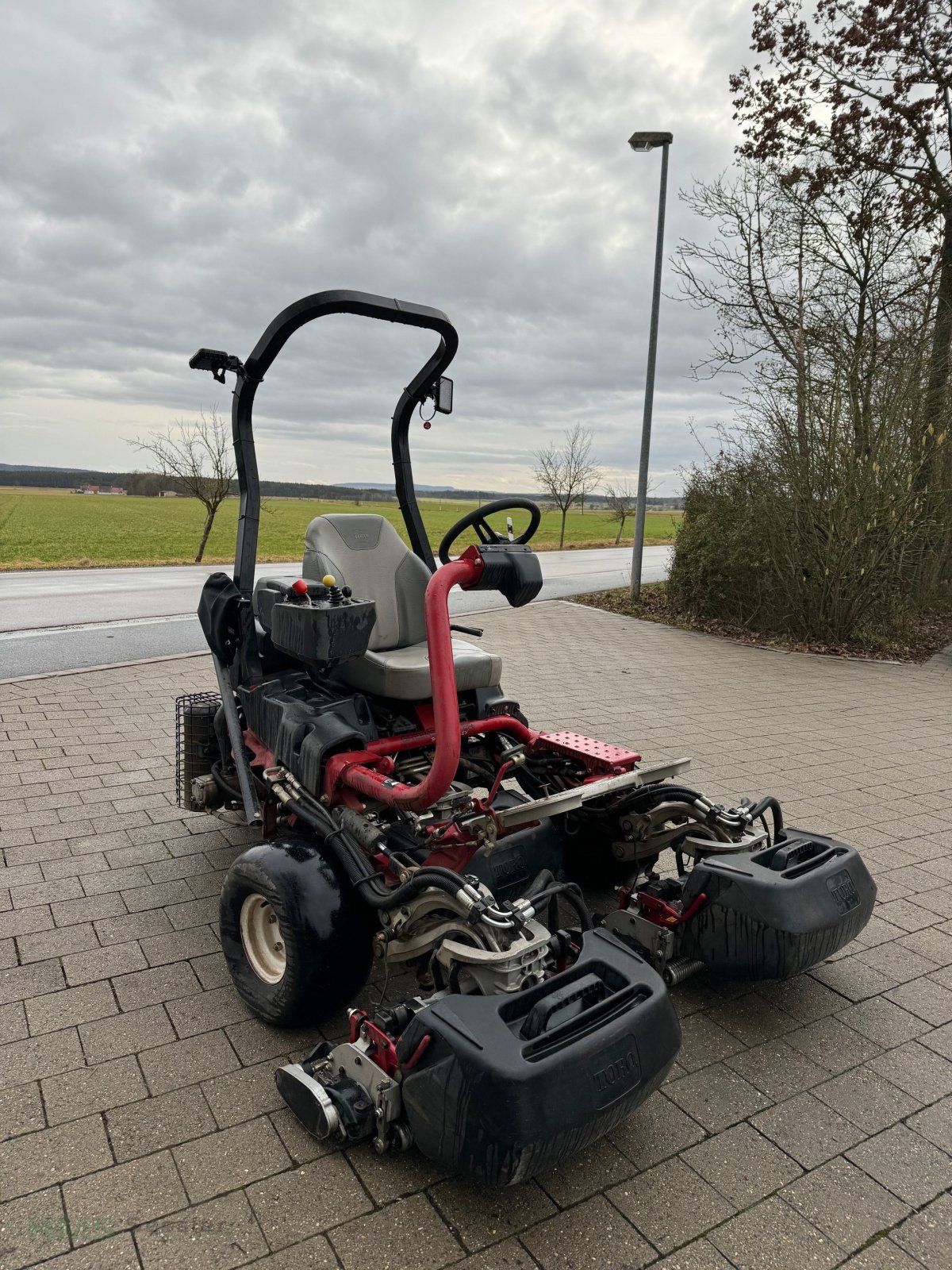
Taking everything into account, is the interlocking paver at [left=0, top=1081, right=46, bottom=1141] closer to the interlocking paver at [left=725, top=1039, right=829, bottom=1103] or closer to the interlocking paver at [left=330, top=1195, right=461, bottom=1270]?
the interlocking paver at [left=330, top=1195, right=461, bottom=1270]

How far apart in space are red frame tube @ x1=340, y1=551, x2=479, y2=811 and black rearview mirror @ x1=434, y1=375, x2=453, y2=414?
1365 millimetres

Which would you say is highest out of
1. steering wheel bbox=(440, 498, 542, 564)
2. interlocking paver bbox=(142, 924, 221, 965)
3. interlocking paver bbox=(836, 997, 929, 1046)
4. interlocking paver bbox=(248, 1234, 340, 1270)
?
steering wheel bbox=(440, 498, 542, 564)

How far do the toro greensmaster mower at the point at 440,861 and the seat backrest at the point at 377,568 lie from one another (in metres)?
0.01

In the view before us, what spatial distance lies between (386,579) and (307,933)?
5.27ft

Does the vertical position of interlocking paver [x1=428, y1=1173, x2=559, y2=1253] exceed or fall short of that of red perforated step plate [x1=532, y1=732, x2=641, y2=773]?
it falls short

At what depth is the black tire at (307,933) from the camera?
259 centimetres

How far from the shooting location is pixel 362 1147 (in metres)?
2.30

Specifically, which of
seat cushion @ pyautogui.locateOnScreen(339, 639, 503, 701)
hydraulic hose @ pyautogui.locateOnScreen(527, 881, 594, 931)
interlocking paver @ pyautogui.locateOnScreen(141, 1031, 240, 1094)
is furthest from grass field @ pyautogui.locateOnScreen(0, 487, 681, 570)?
interlocking paver @ pyautogui.locateOnScreen(141, 1031, 240, 1094)

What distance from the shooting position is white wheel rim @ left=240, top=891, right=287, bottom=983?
9.37ft

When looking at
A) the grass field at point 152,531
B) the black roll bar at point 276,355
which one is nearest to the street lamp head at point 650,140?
the grass field at point 152,531

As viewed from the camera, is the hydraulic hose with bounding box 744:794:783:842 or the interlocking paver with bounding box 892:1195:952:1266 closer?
the interlocking paver with bounding box 892:1195:952:1266

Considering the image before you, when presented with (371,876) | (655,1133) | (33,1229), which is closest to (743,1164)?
(655,1133)

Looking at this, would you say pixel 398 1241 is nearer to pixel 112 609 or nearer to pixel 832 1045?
pixel 832 1045

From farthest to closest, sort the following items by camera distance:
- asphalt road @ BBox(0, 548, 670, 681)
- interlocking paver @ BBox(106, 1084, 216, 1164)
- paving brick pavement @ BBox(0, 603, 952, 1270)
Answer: asphalt road @ BBox(0, 548, 670, 681) → interlocking paver @ BBox(106, 1084, 216, 1164) → paving brick pavement @ BBox(0, 603, 952, 1270)
